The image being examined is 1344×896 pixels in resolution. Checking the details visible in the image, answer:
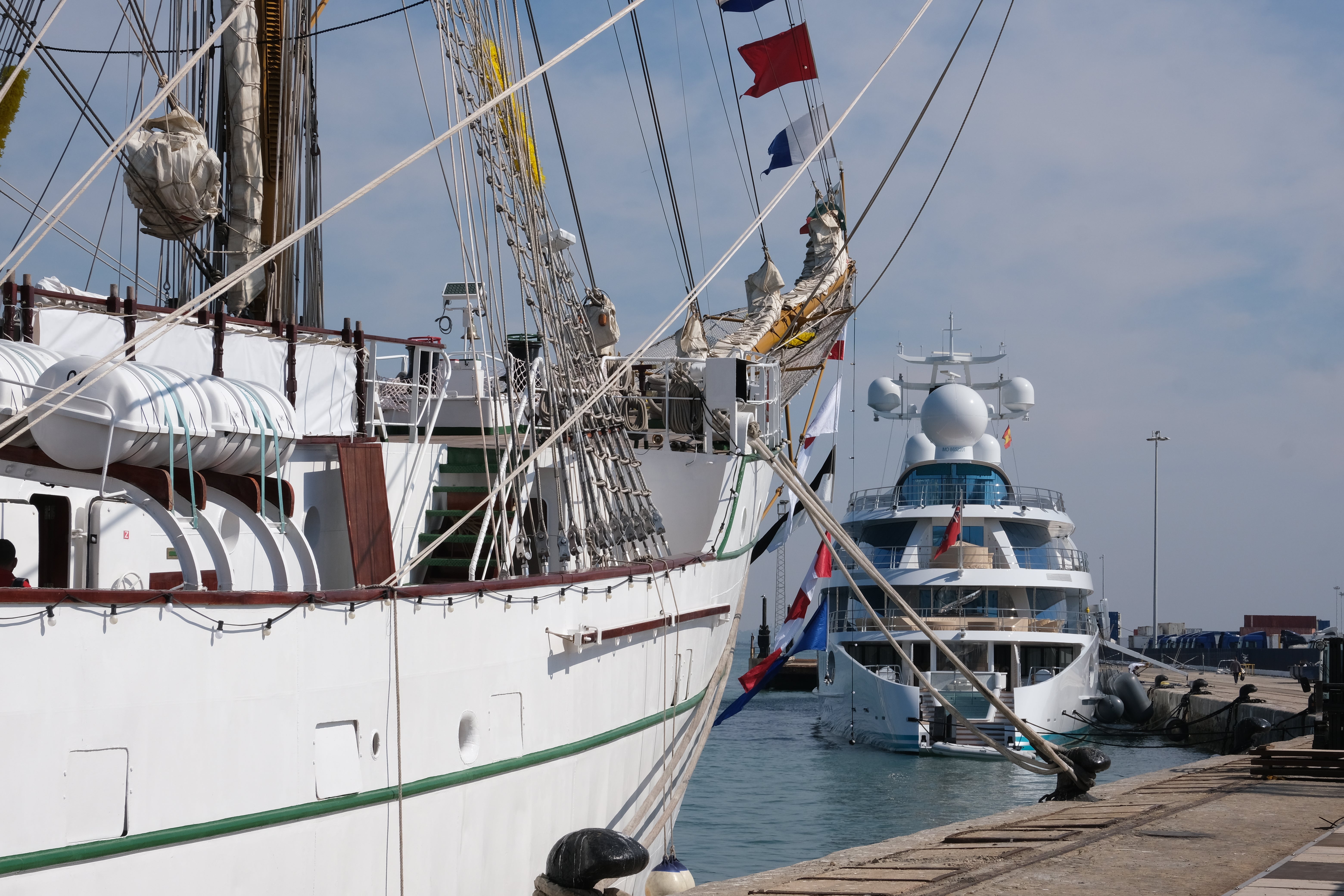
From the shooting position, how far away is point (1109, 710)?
129 feet

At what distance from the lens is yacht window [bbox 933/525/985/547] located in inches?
1470

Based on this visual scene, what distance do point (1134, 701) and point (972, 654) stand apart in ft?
28.8

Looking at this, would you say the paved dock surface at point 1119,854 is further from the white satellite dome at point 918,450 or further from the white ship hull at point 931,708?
the white satellite dome at point 918,450

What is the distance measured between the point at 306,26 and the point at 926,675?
23.1 m

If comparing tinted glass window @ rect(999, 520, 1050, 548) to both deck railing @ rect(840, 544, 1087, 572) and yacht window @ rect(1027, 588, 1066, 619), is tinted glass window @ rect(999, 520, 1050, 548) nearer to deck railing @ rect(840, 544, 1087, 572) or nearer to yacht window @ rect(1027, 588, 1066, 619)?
deck railing @ rect(840, 544, 1087, 572)

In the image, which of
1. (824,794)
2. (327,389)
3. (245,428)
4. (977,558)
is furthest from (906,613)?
(977,558)

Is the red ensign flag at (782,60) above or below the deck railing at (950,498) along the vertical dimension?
above

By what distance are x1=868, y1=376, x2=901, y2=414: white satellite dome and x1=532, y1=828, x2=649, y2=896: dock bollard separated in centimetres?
4181

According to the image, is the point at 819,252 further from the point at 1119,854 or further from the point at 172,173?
the point at 1119,854

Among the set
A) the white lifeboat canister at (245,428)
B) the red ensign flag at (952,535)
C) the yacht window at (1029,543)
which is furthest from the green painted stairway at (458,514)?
the yacht window at (1029,543)

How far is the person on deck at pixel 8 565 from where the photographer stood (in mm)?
7496

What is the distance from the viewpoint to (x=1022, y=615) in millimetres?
35969

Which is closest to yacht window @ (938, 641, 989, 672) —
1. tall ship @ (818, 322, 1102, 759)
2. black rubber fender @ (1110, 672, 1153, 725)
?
tall ship @ (818, 322, 1102, 759)

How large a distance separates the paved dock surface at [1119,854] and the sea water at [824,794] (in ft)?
23.8
